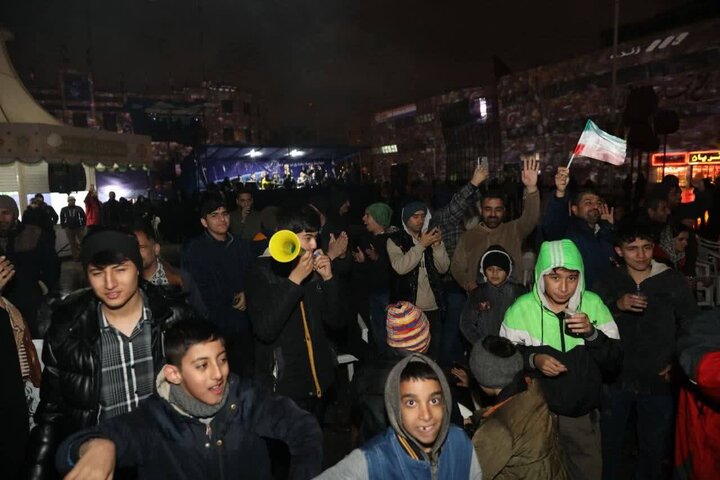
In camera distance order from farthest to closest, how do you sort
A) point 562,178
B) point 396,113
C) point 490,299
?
point 396,113 → point 562,178 → point 490,299

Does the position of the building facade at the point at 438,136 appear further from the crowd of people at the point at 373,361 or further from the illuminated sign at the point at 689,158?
the crowd of people at the point at 373,361

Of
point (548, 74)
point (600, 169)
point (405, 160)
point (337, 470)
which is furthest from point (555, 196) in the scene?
point (405, 160)

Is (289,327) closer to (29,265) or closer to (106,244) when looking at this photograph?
(106,244)

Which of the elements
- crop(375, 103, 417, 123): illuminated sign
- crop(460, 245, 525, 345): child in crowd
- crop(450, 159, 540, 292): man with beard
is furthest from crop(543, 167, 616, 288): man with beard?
crop(375, 103, 417, 123): illuminated sign

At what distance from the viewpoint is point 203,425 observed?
2.05 metres

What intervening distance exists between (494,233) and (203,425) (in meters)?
3.63

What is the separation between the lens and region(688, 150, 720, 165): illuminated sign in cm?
2556

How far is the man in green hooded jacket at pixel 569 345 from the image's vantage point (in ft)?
9.30

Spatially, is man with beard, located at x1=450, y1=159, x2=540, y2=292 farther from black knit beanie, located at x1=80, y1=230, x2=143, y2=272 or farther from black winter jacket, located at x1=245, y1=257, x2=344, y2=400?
black knit beanie, located at x1=80, y1=230, x2=143, y2=272

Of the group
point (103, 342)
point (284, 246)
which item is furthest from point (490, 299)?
point (103, 342)

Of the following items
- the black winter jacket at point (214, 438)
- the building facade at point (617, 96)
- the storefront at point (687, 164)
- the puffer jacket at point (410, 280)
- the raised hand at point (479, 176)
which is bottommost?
the black winter jacket at point (214, 438)

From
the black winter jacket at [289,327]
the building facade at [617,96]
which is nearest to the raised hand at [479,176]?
the black winter jacket at [289,327]

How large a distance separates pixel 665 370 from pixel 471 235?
84.0 inches

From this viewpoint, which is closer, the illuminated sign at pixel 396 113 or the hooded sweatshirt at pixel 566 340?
the hooded sweatshirt at pixel 566 340
